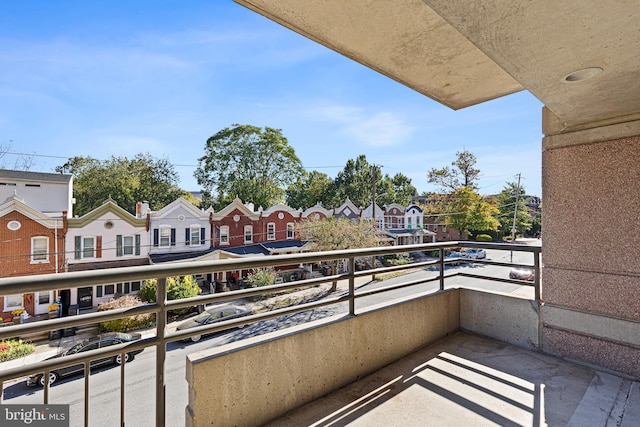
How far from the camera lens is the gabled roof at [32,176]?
17891 mm

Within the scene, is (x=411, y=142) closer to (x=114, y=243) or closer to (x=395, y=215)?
(x=395, y=215)

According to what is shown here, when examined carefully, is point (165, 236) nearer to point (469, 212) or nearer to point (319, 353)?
point (319, 353)

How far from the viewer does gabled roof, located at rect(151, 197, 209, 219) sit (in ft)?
54.1

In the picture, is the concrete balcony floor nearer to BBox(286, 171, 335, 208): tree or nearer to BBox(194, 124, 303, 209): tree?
BBox(194, 124, 303, 209): tree

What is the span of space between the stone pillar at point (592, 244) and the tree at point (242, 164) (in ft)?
84.5

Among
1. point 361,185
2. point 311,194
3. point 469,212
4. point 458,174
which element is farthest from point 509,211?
point 311,194

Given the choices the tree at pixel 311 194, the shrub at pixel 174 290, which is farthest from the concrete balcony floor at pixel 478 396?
the tree at pixel 311 194

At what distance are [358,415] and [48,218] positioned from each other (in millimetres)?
17413

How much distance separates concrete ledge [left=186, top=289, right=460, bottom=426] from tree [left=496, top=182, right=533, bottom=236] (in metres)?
29.0

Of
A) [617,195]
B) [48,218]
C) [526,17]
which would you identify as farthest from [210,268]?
[48,218]

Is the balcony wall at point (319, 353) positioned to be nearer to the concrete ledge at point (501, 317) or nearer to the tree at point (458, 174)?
the concrete ledge at point (501, 317)

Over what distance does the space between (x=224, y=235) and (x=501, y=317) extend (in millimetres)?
17455

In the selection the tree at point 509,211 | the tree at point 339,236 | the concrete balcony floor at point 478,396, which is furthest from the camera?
the tree at point 509,211

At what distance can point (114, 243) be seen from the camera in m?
15.1
